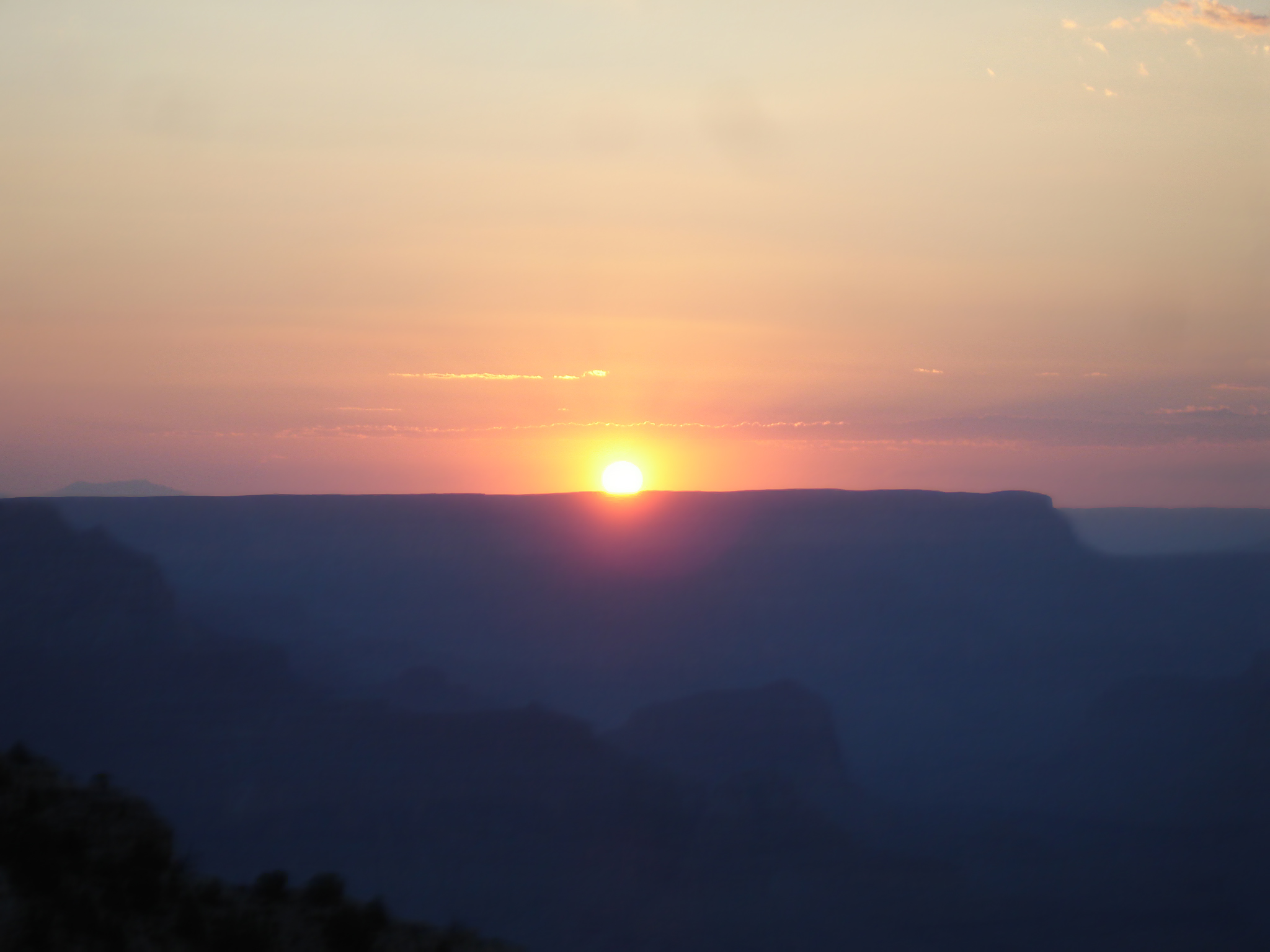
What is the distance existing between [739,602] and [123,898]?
9.37 metres

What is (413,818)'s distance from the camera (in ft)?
38.9

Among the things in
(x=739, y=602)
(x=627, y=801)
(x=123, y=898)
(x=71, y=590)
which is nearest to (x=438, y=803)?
(x=627, y=801)

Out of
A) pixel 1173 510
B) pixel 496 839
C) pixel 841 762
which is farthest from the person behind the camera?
pixel 1173 510

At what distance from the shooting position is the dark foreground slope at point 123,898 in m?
6.18

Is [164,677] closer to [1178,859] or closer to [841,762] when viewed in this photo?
[841,762]

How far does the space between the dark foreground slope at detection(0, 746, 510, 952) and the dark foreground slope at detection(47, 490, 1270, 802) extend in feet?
13.0

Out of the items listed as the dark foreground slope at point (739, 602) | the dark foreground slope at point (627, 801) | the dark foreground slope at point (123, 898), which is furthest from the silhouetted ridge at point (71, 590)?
the dark foreground slope at point (123, 898)

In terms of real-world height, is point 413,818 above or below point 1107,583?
below

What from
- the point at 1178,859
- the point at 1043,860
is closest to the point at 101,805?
the point at 1043,860

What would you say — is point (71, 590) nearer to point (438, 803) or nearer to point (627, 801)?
point (438, 803)

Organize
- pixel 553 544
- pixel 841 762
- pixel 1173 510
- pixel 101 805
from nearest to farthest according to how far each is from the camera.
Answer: pixel 101 805 → pixel 841 762 → pixel 553 544 → pixel 1173 510

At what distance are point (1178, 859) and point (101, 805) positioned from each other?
11944 millimetres

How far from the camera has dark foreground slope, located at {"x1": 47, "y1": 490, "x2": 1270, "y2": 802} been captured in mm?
13539

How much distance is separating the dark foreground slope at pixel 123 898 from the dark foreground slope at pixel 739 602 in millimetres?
3968
